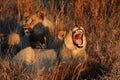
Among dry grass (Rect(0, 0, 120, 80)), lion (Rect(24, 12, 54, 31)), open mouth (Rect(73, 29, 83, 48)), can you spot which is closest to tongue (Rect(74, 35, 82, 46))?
open mouth (Rect(73, 29, 83, 48))

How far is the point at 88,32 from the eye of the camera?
6.75 m

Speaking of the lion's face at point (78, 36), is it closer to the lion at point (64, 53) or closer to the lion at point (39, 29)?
the lion at point (64, 53)

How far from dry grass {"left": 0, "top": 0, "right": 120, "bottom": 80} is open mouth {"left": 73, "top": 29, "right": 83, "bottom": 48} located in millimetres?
258

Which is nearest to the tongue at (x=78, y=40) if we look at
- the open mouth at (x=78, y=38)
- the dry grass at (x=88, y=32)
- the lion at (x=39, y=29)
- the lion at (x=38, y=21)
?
the open mouth at (x=78, y=38)

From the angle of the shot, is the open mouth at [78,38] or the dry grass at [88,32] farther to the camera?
the open mouth at [78,38]

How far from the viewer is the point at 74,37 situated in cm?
539

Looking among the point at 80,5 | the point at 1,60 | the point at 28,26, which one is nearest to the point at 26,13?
the point at 28,26

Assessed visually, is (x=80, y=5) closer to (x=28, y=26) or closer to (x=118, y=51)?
(x=28, y=26)

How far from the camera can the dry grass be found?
4.88m

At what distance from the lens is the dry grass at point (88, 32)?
488 cm

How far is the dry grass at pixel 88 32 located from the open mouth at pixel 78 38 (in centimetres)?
26

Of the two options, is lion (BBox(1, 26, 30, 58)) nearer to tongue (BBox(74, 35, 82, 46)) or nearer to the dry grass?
the dry grass

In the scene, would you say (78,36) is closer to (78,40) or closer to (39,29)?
(78,40)

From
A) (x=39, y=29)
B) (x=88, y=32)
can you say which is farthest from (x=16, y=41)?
(x=88, y=32)
